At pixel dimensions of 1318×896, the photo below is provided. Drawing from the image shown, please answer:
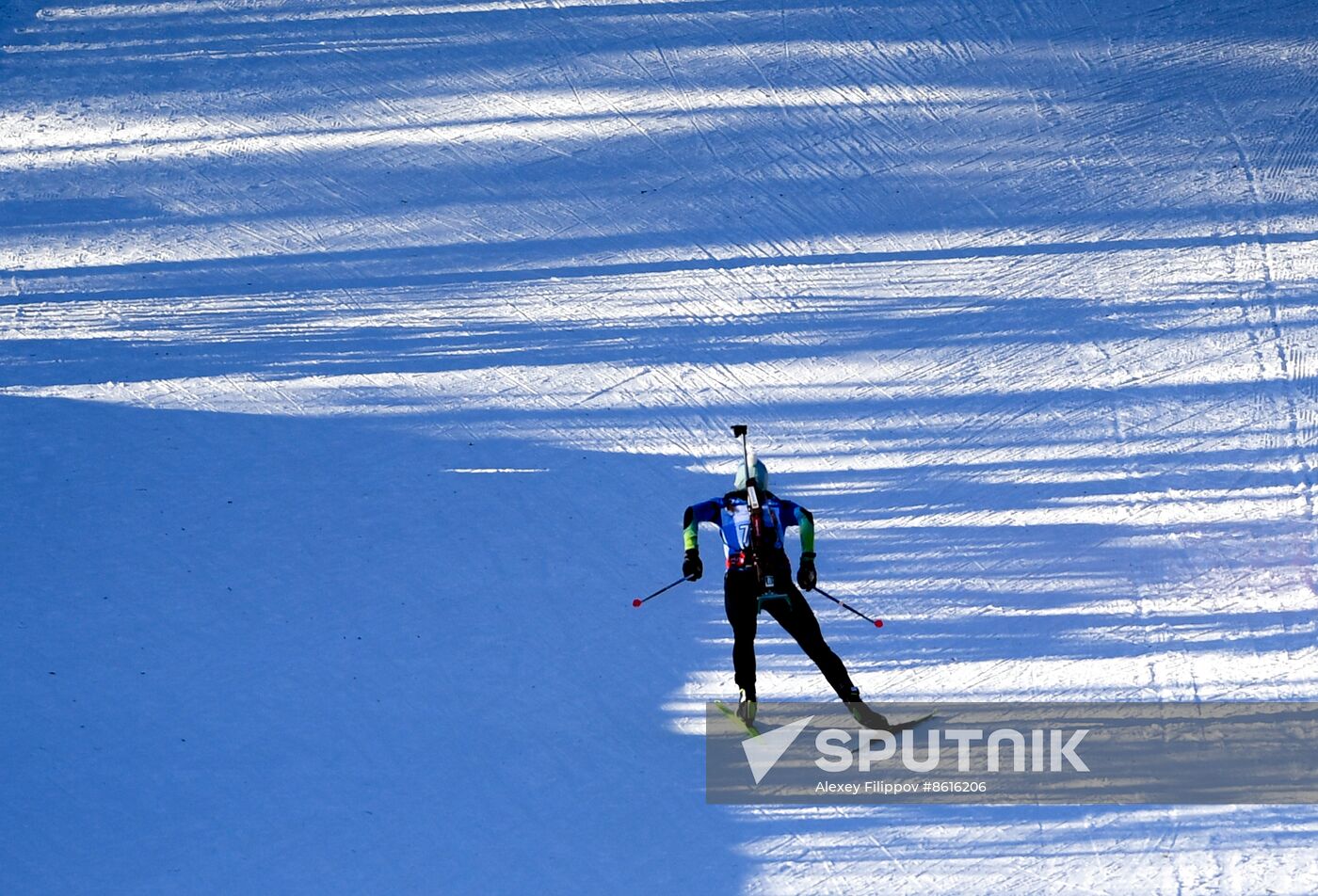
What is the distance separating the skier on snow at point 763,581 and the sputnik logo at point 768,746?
115 millimetres

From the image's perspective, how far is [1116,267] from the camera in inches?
392

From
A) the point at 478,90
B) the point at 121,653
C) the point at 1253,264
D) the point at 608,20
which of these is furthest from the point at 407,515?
the point at 1253,264

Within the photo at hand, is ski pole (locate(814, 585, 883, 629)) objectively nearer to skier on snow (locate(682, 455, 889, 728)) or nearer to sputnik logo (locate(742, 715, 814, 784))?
skier on snow (locate(682, 455, 889, 728))

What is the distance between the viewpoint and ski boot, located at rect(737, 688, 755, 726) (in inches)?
316

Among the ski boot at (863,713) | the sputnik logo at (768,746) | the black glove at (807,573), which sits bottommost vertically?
the sputnik logo at (768,746)

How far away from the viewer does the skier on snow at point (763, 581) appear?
791 cm

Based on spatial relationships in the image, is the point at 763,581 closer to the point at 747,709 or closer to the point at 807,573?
the point at 807,573

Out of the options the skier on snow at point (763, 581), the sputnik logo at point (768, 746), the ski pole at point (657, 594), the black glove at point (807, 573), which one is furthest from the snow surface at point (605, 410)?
the black glove at point (807, 573)

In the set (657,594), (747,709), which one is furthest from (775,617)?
(657,594)

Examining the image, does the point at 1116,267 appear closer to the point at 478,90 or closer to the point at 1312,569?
the point at 1312,569

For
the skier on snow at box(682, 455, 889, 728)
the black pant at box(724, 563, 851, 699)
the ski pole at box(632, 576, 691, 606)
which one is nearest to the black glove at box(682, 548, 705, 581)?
the skier on snow at box(682, 455, 889, 728)

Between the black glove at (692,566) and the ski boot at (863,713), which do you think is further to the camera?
the ski boot at (863,713)

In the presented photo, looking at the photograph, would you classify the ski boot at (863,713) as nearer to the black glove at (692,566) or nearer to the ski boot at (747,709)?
the ski boot at (747,709)

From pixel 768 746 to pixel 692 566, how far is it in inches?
37.5
